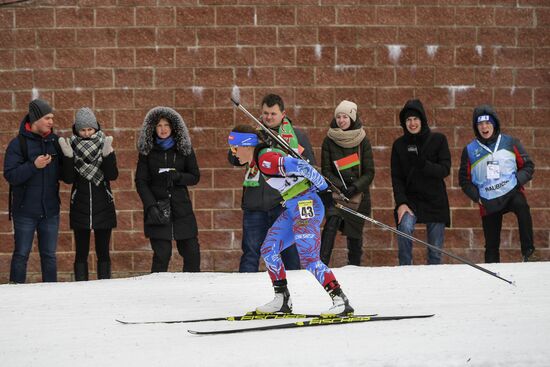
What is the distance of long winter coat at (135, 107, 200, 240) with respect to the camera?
10008 mm

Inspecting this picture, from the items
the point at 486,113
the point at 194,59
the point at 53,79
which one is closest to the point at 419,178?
the point at 486,113

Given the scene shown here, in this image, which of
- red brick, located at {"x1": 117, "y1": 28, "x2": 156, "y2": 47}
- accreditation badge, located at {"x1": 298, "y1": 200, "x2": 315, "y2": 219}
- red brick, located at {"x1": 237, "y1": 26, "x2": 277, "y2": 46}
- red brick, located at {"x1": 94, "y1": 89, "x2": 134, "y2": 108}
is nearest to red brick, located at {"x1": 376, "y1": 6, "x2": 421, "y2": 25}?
red brick, located at {"x1": 237, "y1": 26, "x2": 277, "y2": 46}

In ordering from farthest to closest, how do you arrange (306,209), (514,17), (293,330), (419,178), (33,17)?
(514,17)
(33,17)
(419,178)
(306,209)
(293,330)

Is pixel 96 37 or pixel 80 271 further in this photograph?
pixel 96 37

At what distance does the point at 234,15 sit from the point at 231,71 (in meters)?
0.56

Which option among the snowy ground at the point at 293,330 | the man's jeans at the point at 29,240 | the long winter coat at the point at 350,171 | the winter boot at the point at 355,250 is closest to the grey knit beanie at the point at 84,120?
the man's jeans at the point at 29,240

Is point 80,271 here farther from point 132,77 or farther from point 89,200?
point 132,77

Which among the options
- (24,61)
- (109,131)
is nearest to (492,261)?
(109,131)

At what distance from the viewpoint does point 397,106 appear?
38.6 ft

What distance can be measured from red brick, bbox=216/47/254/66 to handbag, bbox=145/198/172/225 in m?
2.16

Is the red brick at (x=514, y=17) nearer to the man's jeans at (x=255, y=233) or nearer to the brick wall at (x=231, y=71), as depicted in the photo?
the brick wall at (x=231, y=71)

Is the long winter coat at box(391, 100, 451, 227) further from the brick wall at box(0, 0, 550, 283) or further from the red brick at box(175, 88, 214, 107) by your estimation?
the red brick at box(175, 88, 214, 107)

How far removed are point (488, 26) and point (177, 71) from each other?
3199 millimetres

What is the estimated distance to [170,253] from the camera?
10.2 metres
